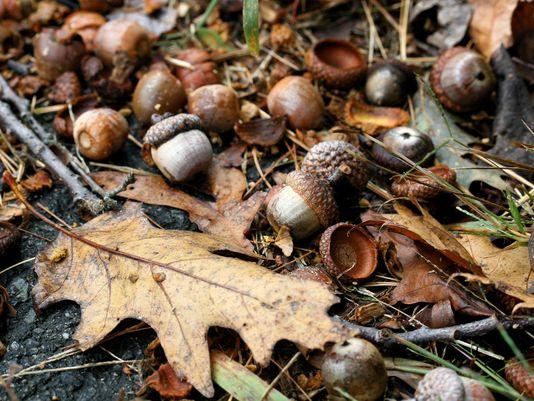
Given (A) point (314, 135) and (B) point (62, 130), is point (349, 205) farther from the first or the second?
(B) point (62, 130)

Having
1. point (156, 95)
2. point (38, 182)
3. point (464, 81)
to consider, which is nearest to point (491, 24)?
point (464, 81)

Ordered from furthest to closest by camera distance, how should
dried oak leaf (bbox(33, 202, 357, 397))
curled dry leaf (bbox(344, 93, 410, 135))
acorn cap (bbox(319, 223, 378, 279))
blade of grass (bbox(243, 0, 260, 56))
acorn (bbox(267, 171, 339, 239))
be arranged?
curled dry leaf (bbox(344, 93, 410, 135)) → blade of grass (bbox(243, 0, 260, 56)) → acorn (bbox(267, 171, 339, 239)) → acorn cap (bbox(319, 223, 378, 279)) → dried oak leaf (bbox(33, 202, 357, 397))

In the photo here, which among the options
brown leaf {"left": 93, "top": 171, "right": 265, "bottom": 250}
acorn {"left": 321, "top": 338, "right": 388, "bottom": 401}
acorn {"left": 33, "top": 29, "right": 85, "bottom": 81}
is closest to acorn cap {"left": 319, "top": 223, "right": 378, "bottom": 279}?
brown leaf {"left": 93, "top": 171, "right": 265, "bottom": 250}

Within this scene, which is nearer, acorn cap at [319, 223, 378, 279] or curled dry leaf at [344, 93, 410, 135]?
acorn cap at [319, 223, 378, 279]

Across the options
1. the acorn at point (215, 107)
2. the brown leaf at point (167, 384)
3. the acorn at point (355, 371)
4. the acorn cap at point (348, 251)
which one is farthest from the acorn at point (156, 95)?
the acorn at point (355, 371)

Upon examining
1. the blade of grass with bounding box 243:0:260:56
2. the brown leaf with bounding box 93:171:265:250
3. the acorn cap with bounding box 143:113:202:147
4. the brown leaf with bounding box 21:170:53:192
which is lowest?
the brown leaf with bounding box 93:171:265:250

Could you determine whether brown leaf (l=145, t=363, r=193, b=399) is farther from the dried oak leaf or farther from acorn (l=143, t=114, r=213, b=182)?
acorn (l=143, t=114, r=213, b=182)

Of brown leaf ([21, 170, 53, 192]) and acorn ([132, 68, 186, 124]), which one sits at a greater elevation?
acorn ([132, 68, 186, 124])
